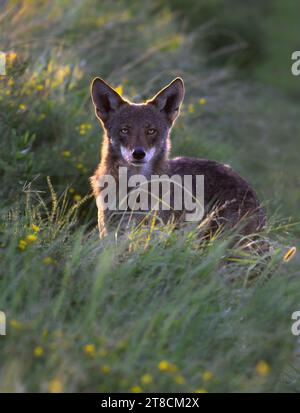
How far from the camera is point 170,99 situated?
763cm

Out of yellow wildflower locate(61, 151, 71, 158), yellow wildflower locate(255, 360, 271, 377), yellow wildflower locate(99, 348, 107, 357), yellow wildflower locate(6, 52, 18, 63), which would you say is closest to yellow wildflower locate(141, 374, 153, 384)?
yellow wildflower locate(99, 348, 107, 357)

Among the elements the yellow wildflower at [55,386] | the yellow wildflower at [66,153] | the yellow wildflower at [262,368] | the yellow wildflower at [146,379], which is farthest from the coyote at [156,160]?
the yellow wildflower at [55,386]

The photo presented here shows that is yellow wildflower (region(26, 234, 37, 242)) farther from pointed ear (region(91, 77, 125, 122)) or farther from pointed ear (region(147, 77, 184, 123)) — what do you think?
pointed ear (region(147, 77, 184, 123))

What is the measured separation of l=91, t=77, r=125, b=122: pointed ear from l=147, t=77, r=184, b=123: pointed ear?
0.31 meters

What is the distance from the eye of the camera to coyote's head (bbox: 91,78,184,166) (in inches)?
282

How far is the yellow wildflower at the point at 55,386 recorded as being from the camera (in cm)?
406

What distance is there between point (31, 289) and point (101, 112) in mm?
2981

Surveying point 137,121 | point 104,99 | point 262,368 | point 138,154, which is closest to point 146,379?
point 262,368

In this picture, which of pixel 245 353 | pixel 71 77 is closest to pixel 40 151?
pixel 71 77

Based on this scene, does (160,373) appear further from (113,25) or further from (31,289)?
(113,25)

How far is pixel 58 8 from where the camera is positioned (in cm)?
1215

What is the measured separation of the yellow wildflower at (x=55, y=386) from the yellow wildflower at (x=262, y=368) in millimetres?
1066

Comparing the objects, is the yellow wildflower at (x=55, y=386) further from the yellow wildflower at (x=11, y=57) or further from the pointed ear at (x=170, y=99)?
the yellow wildflower at (x=11, y=57)

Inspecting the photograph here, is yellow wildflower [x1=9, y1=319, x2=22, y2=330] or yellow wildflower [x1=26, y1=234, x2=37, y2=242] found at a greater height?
yellow wildflower [x1=26, y1=234, x2=37, y2=242]
